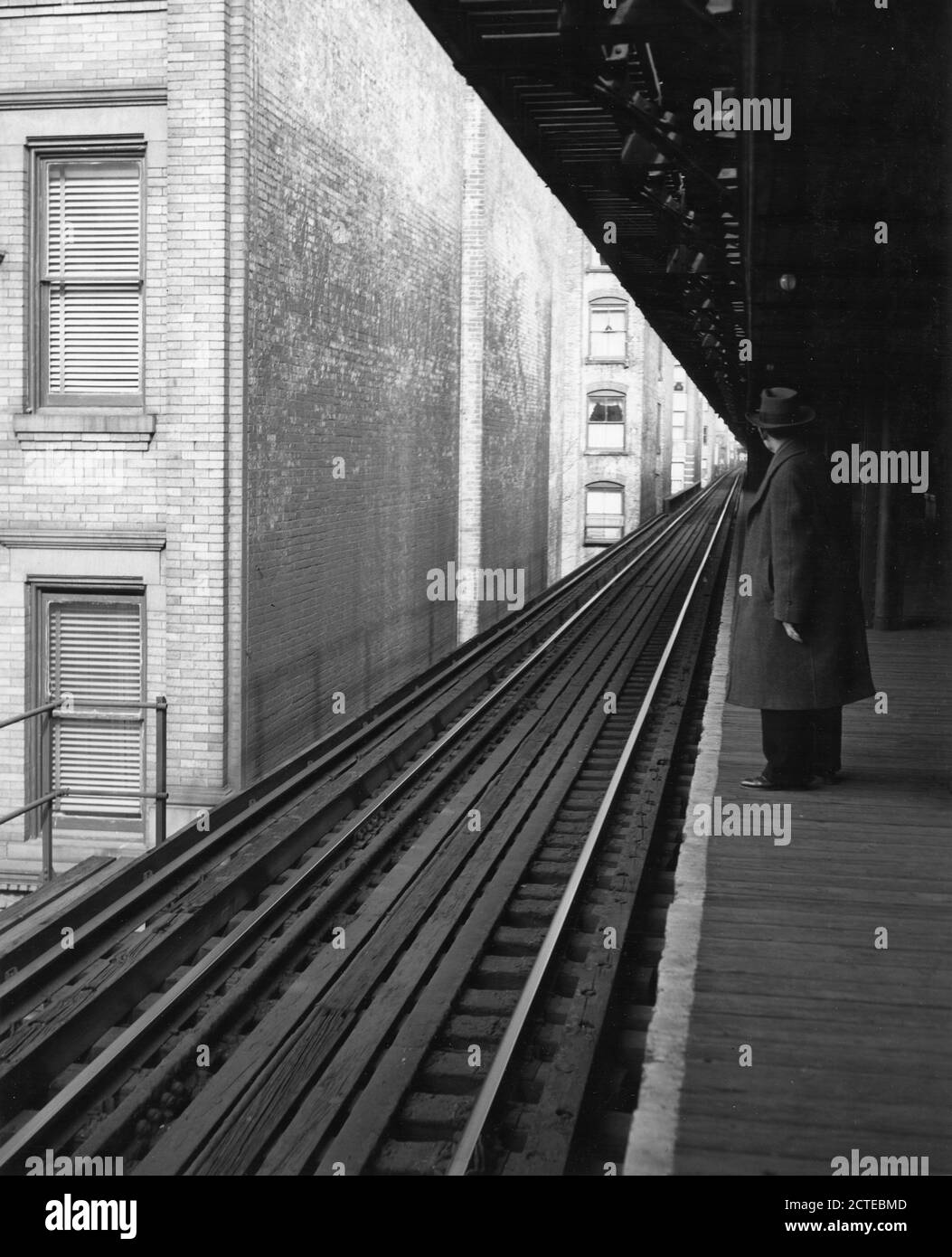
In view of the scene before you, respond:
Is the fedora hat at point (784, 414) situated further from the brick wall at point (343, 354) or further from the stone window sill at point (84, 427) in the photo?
the stone window sill at point (84, 427)

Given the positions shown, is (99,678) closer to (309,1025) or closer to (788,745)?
(309,1025)

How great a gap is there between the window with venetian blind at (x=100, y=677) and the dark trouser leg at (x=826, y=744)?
5788 millimetres

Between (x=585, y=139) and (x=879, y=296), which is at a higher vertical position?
(x=585, y=139)

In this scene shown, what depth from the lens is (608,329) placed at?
1511 inches

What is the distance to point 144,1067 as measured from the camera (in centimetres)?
526

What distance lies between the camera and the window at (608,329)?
38.1 metres

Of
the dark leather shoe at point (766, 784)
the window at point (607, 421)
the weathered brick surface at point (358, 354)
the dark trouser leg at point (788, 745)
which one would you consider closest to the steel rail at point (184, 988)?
the weathered brick surface at point (358, 354)

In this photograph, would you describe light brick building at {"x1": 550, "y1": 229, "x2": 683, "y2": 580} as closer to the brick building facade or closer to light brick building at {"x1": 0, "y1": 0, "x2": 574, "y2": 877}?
the brick building facade

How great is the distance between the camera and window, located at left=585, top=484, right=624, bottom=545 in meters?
38.6


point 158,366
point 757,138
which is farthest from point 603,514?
point 757,138

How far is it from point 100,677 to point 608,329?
98.2ft

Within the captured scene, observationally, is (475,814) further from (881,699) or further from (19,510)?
(19,510)
